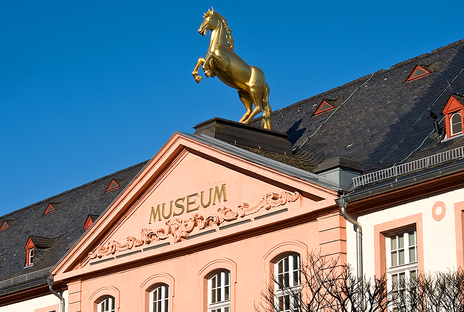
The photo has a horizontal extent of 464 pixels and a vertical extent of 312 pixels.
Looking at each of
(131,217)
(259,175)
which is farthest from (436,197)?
(131,217)

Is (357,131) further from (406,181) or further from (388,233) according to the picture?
(406,181)

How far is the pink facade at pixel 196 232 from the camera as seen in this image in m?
28.4

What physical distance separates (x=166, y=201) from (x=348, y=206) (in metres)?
8.19

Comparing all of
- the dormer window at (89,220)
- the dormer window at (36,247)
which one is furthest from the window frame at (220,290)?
the dormer window at (36,247)

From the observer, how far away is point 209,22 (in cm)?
3512

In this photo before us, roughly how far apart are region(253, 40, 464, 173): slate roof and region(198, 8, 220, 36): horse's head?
4.67 metres

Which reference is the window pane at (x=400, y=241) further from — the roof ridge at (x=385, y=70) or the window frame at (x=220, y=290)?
the roof ridge at (x=385, y=70)

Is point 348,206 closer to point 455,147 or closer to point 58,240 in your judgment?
point 455,147

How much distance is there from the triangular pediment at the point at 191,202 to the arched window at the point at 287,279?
120 centimetres

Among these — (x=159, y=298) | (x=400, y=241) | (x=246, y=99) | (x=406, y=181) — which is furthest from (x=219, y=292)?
(x=406, y=181)

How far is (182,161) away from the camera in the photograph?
32.9 m

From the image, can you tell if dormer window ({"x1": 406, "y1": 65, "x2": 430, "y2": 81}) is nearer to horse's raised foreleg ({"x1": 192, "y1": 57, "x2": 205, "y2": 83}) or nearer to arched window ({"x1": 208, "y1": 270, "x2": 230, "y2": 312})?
horse's raised foreleg ({"x1": 192, "y1": 57, "x2": 205, "y2": 83})

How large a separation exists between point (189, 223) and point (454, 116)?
9076 millimetres

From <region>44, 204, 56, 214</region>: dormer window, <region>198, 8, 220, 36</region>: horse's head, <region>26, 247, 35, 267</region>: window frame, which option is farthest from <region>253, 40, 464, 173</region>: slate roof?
<region>44, 204, 56, 214</region>: dormer window
